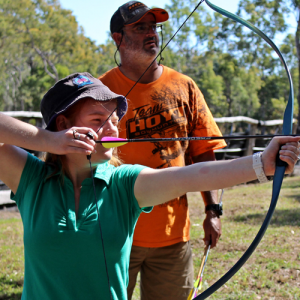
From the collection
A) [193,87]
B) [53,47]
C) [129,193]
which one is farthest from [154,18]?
[53,47]

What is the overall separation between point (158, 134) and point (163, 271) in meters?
0.78

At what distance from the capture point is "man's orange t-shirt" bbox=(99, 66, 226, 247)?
2.03m

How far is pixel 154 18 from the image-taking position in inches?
91.1

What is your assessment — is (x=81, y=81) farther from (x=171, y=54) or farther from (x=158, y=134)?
(x=171, y=54)

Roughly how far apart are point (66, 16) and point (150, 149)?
31695mm

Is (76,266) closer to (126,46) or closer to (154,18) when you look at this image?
(126,46)

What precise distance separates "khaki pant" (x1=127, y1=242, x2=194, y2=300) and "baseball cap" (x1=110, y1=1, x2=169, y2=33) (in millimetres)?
1369

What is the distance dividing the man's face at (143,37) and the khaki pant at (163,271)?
1.17 m

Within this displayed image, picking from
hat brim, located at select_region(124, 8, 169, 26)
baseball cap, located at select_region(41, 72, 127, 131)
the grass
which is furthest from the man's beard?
the grass

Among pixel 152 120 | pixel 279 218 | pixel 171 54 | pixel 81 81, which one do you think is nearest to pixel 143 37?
pixel 152 120

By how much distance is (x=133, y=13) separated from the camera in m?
2.23

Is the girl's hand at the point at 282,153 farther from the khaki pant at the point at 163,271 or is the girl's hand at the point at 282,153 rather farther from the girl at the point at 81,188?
the khaki pant at the point at 163,271

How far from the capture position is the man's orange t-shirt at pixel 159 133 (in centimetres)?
203

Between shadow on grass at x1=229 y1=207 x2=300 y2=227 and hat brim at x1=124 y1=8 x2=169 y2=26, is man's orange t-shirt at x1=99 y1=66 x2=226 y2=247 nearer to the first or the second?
hat brim at x1=124 y1=8 x2=169 y2=26
